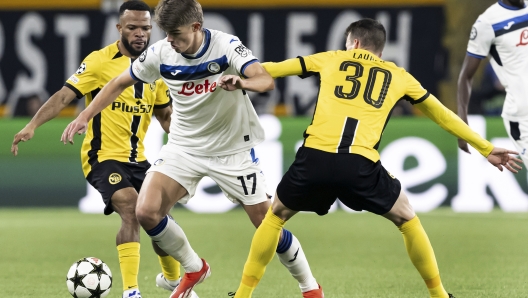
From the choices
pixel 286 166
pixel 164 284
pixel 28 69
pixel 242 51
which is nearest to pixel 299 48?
pixel 286 166

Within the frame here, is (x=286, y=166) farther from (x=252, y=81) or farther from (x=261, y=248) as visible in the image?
(x=252, y=81)

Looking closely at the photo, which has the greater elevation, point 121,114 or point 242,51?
point 242,51

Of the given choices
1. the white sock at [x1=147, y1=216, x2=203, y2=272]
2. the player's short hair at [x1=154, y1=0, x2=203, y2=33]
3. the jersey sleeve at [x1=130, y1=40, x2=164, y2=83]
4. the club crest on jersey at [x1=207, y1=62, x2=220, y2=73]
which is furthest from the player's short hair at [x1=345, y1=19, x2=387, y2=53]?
the white sock at [x1=147, y1=216, x2=203, y2=272]

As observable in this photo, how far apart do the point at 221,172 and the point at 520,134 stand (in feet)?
8.28

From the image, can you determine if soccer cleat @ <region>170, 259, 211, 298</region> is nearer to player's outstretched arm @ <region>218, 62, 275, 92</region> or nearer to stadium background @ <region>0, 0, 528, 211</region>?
player's outstretched arm @ <region>218, 62, 275, 92</region>

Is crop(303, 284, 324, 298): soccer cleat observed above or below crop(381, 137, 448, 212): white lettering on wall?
above

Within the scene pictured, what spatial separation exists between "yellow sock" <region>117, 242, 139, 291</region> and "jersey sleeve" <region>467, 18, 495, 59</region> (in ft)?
9.71

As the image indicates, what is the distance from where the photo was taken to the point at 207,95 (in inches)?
226

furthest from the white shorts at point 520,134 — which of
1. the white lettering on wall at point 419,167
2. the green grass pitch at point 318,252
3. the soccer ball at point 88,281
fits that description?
the white lettering on wall at point 419,167

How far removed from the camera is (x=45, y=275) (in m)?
7.36

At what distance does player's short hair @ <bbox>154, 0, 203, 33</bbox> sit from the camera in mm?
5391

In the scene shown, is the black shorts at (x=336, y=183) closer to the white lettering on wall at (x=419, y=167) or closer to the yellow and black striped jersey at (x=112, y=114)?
the yellow and black striped jersey at (x=112, y=114)

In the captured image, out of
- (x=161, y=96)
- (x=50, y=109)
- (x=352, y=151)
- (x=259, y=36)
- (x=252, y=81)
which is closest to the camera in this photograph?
(x=252, y=81)

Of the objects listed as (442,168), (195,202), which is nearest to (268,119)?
(195,202)
